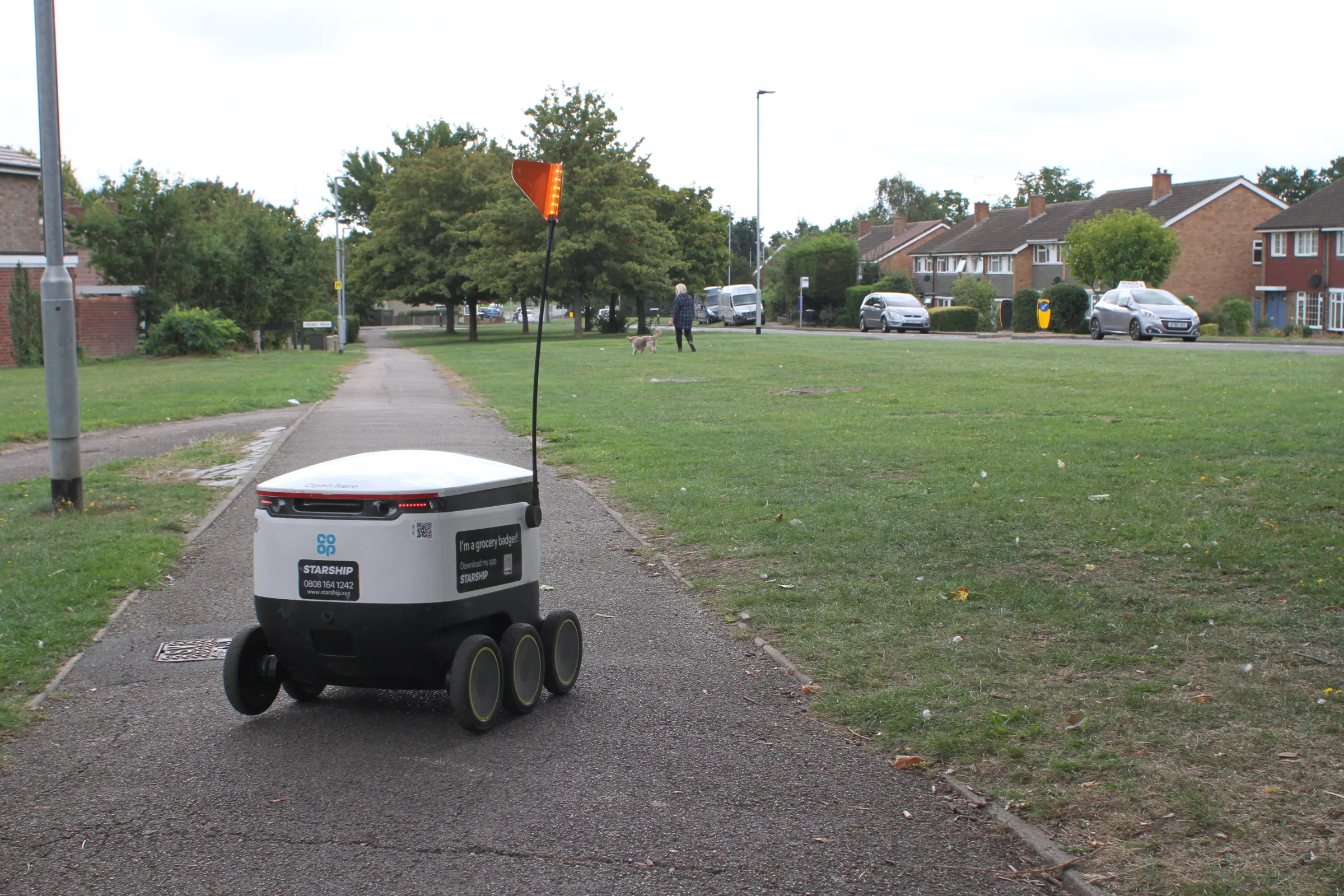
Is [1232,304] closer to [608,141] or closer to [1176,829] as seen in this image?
[608,141]

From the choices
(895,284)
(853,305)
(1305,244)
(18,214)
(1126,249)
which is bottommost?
(853,305)

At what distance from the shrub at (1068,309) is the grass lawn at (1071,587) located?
30.5 meters

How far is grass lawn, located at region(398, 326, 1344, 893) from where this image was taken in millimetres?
3668

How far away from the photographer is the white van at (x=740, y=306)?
6506cm

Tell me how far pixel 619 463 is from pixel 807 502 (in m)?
3.24

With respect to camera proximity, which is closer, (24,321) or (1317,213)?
(24,321)

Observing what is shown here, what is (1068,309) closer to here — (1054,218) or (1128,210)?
(1128,210)

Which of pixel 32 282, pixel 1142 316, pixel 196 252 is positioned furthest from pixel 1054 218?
pixel 32 282

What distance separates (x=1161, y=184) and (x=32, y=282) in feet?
190

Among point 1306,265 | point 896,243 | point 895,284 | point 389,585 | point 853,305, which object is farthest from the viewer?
point 896,243

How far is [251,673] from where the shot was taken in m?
4.63

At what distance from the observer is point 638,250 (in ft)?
164

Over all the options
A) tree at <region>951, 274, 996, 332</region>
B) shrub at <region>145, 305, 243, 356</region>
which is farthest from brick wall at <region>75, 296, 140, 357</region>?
tree at <region>951, 274, 996, 332</region>

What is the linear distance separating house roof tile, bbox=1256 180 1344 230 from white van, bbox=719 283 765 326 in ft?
89.6
